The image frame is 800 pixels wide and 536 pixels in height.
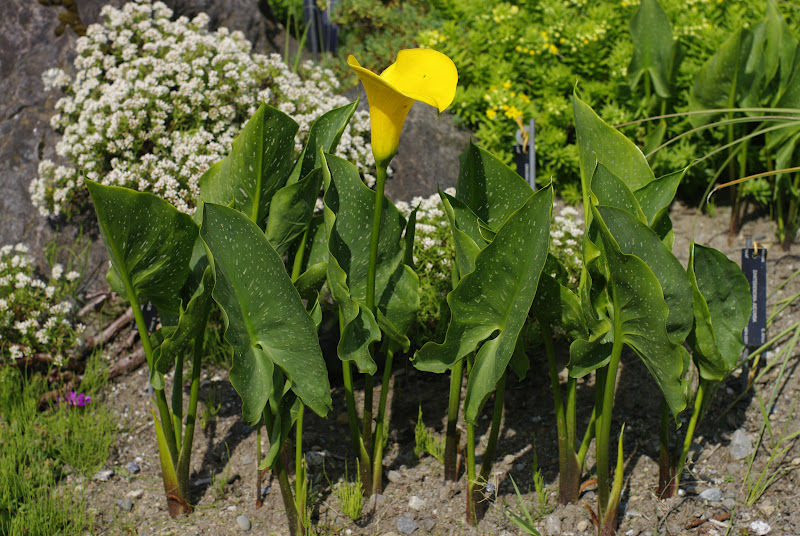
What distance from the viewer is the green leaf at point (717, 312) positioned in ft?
6.02

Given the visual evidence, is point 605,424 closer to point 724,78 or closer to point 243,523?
point 243,523

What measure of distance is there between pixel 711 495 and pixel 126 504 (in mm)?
→ 1722

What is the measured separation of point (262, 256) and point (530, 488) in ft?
3.67

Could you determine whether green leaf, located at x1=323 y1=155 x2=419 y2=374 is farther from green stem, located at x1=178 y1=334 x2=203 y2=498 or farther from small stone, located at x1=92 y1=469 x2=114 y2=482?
small stone, located at x1=92 y1=469 x2=114 y2=482

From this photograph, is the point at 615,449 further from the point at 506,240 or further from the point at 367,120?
the point at 367,120

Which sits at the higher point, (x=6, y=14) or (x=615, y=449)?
(x=6, y=14)

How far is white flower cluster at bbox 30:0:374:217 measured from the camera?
2.86 m

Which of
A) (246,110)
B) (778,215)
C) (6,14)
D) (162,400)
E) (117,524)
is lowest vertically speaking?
(117,524)

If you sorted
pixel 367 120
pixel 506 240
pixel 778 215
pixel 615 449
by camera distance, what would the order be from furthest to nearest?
pixel 367 120 < pixel 778 215 < pixel 615 449 < pixel 506 240

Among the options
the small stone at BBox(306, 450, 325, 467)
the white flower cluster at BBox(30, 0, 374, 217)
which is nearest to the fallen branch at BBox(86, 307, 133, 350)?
the white flower cluster at BBox(30, 0, 374, 217)

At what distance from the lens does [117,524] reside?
2.08m

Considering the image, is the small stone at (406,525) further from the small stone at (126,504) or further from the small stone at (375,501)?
the small stone at (126,504)

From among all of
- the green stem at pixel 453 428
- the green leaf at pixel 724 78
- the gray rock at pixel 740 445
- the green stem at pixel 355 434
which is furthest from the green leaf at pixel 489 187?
the green leaf at pixel 724 78

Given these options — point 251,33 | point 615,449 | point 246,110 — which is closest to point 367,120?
point 246,110
